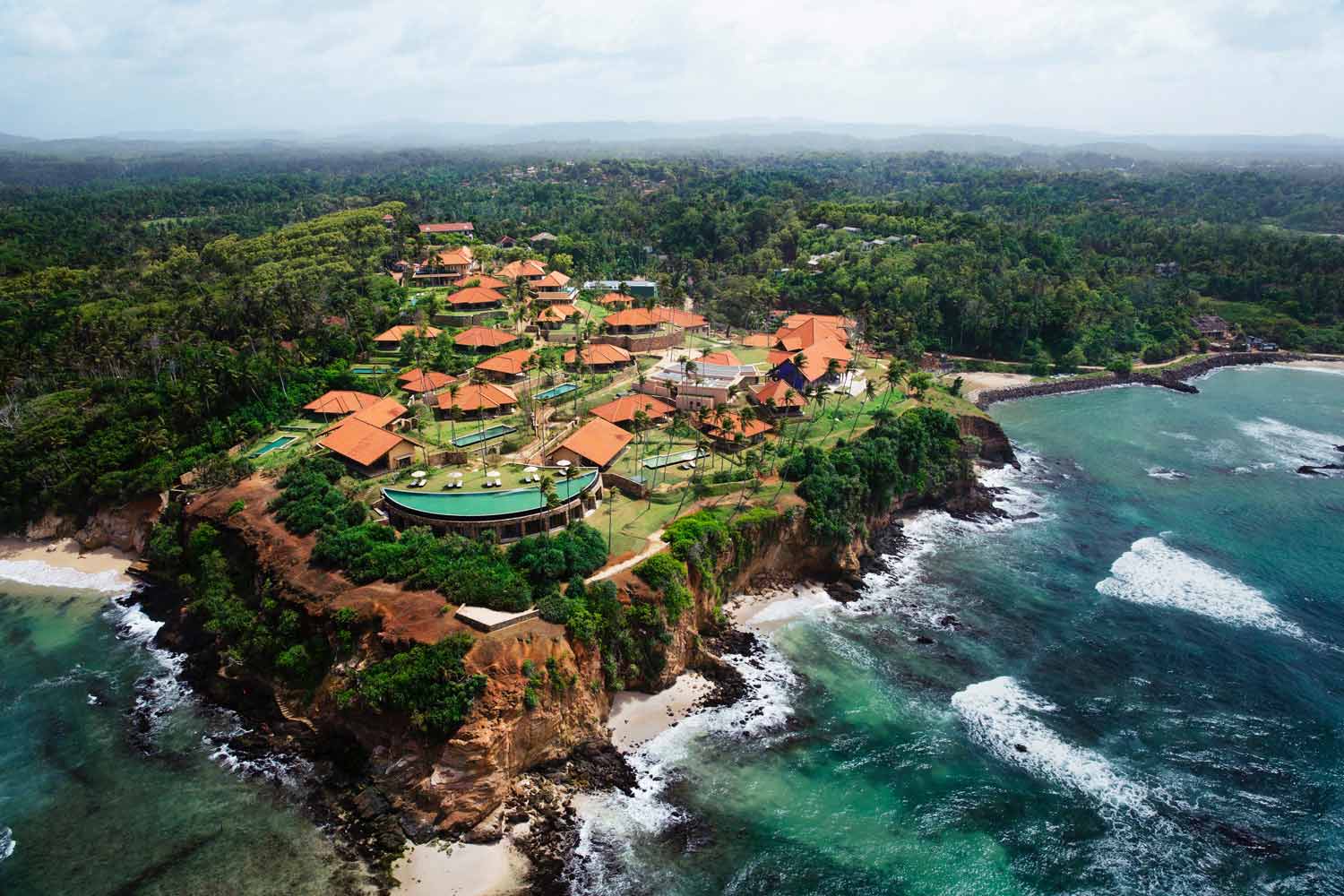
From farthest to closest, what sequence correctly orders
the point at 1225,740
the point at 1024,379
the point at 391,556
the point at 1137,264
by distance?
the point at 1137,264 < the point at 1024,379 < the point at 391,556 < the point at 1225,740

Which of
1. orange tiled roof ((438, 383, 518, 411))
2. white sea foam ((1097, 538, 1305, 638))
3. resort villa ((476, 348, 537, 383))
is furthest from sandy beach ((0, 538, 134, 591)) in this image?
white sea foam ((1097, 538, 1305, 638))

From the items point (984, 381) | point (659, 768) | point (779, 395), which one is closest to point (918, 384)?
point (779, 395)

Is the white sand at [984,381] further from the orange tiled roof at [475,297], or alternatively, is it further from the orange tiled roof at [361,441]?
the orange tiled roof at [361,441]

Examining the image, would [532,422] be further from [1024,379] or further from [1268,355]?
[1268,355]

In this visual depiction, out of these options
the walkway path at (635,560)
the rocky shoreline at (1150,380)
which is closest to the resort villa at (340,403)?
the walkway path at (635,560)

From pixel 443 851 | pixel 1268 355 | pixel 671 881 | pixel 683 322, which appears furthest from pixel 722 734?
pixel 1268 355

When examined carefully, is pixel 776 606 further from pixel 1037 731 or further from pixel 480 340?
pixel 480 340
